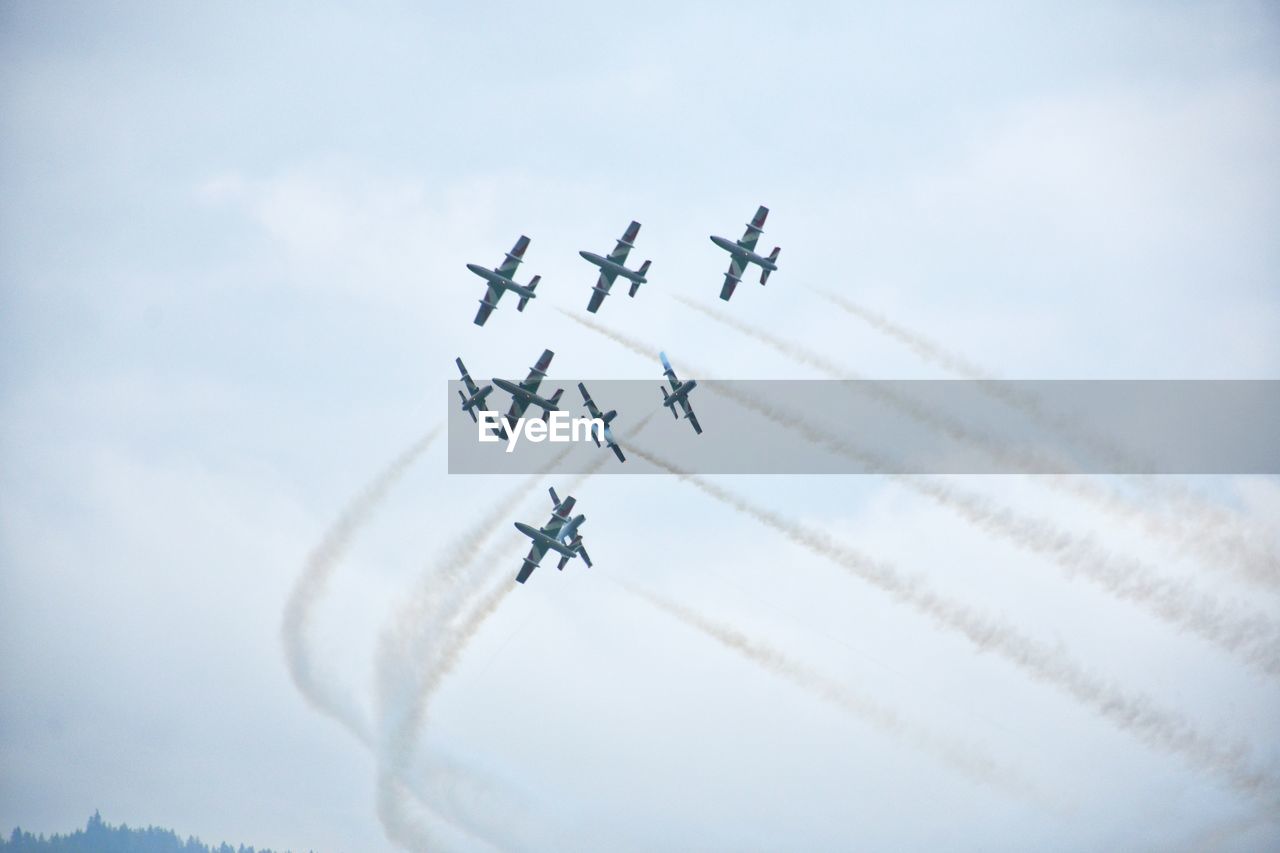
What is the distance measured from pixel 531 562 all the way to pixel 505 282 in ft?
63.1

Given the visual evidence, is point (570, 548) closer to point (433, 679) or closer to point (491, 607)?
point (491, 607)

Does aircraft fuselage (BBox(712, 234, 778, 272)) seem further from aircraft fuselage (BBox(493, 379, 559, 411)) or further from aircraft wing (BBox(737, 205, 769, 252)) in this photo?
aircraft fuselage (BBox(493, 379, 559, 411))

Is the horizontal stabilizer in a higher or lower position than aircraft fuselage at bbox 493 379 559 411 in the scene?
higher

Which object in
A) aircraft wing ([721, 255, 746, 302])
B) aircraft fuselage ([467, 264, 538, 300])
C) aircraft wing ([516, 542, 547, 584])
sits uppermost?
aircraft wing ([721, 255, 746, 302])

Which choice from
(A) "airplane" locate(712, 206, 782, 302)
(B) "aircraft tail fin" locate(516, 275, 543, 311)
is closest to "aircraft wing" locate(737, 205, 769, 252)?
(A) "airplane" locate(712, 206, 782, 302)

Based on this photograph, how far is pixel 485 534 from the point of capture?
3666 inches

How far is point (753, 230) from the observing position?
9375 centimetres

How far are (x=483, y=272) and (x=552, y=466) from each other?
46.8 ft

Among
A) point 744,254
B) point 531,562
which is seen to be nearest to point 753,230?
point 744,254

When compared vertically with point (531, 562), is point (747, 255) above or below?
A: above

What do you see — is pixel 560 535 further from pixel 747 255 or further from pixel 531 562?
pixel 747 255

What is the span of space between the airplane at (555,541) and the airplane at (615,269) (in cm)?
1482

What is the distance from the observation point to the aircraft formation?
91.1 meters

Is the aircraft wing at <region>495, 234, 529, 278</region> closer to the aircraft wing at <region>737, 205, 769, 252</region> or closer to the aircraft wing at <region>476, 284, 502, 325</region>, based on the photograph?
the aircraft wing at <region>476, 284, 502, 325</region>
